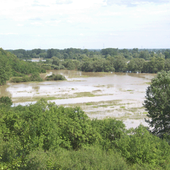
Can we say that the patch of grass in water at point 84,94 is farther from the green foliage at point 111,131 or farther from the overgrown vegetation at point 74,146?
the green foliage at point 111,131

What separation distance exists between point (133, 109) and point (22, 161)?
19.6m

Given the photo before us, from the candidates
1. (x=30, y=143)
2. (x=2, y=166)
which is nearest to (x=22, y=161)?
(x=2, y=166)

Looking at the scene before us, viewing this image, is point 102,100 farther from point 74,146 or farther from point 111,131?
point 74,146

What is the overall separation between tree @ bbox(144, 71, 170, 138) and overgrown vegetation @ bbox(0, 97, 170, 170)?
349 cm

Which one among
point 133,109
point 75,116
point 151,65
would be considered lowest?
point 133,109

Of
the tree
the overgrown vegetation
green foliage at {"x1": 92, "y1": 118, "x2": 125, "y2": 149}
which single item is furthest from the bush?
green foliage at {"x1": 92, "y1": 118, "x2": 125, "y2": 149}

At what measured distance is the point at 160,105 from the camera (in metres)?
16.0

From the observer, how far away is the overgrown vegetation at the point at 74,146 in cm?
868

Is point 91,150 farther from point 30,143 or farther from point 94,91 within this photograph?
point 94,91

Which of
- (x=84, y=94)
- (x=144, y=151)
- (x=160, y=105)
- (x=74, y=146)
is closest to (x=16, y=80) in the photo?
(x=84, y=94)

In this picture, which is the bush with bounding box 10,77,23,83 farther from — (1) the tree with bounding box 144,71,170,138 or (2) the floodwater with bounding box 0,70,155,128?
(1) the tree with bounding box 144,71,170,138

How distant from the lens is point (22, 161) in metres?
8.76

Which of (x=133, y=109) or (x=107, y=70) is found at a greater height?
(x=107, y=70)

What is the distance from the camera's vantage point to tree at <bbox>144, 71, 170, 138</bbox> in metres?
15.8
